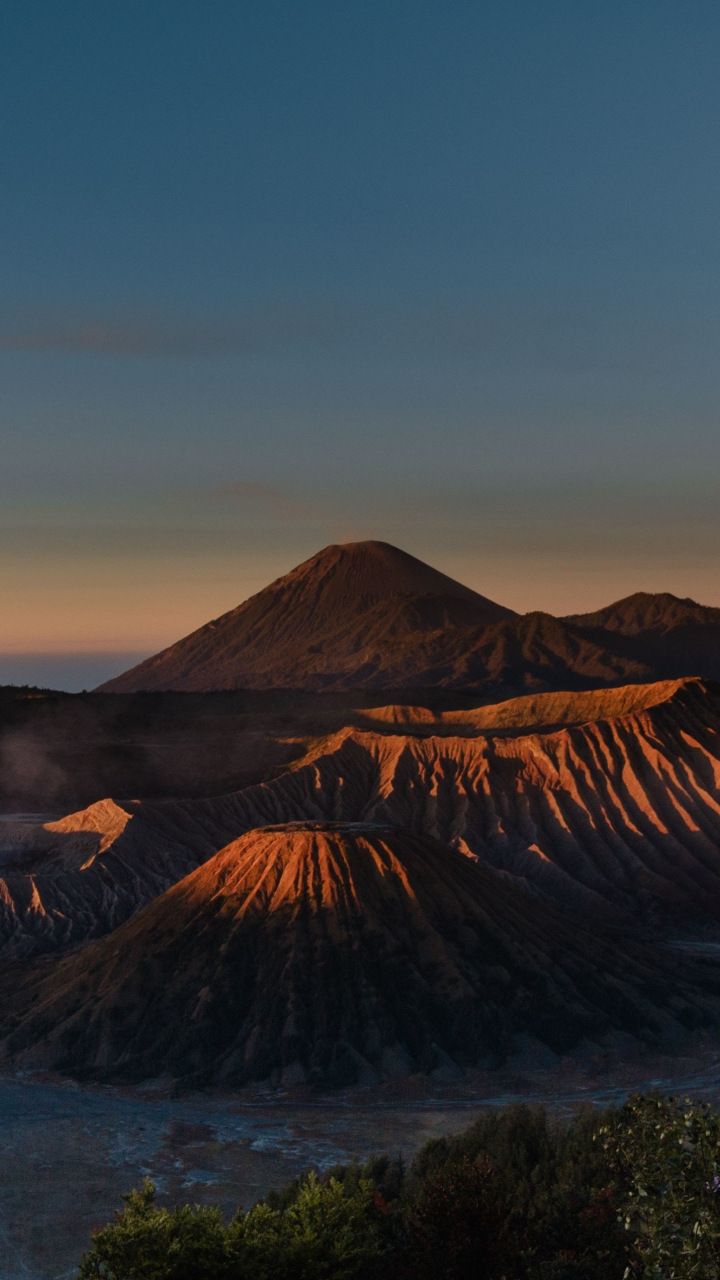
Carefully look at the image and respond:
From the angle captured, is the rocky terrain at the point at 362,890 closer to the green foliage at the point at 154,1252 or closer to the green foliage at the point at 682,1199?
the green foliage at the point at 154,1252

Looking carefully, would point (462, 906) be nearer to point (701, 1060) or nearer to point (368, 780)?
point (701, 1060)

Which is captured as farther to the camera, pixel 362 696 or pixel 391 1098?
pixel 362 696

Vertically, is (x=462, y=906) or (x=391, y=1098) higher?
(x=462, y=906)

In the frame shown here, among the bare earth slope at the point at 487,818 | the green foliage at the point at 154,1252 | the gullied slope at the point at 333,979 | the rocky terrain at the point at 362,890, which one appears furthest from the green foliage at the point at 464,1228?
the bare earth slope at the point at 487,818

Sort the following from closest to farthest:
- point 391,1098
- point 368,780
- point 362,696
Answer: point 391,1098, point 368,780, point 362,696

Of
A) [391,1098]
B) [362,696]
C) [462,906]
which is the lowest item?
[391,1098]

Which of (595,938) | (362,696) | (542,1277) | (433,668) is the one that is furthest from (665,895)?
(433,668)

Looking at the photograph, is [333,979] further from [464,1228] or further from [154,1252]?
[154,1252]

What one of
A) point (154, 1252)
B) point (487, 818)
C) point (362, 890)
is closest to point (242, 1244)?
point (154, 1252)

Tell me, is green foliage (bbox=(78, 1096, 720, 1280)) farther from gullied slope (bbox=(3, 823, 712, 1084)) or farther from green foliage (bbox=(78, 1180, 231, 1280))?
gullied slope (bbox=(3, 823, 712, 1084))
